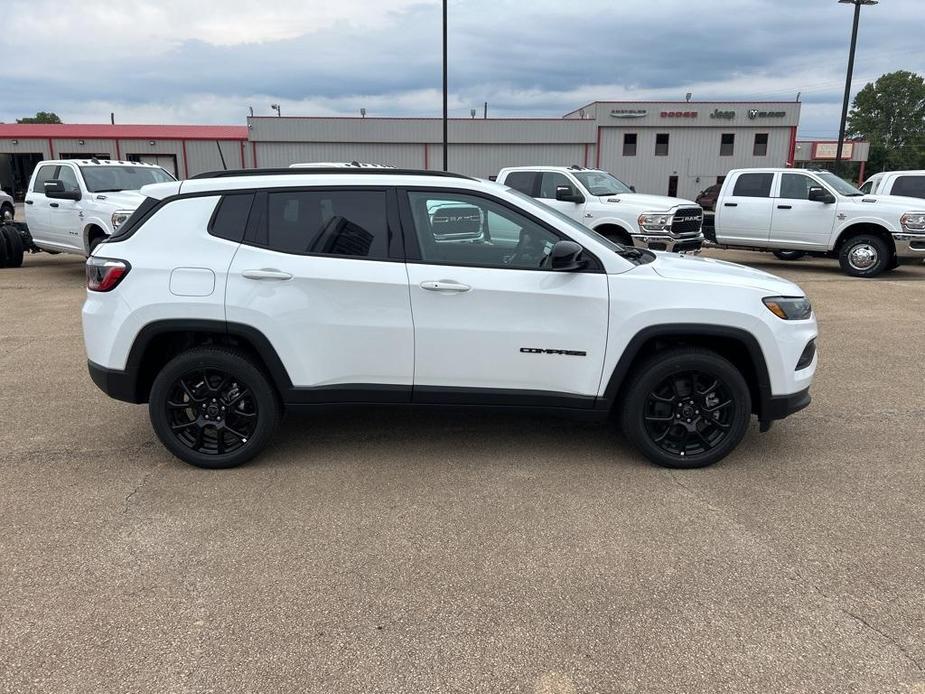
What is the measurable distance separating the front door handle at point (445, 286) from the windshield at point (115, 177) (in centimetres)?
897

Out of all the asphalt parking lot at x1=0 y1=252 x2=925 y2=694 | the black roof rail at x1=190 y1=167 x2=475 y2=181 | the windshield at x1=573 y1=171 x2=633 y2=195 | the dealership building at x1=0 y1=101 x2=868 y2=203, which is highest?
the dealership building at x1=0 y1=101 x2=868 y2=203

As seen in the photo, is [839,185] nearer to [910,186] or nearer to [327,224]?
[910,186]

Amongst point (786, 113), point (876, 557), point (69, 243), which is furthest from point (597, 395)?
point (786, 113)

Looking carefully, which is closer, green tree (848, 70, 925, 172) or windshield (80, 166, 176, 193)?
windshield (80, 166, 176, 193)

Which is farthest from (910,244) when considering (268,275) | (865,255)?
(268,275)

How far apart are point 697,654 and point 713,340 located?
209cm

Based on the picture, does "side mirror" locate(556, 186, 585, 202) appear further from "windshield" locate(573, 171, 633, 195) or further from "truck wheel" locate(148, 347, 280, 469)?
"truck wheel" locate(148, 347, 280, 469)

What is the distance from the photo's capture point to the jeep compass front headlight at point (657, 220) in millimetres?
11586

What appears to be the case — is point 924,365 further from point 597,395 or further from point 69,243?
point 69,243

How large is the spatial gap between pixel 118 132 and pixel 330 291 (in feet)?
141

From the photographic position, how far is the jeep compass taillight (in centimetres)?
410

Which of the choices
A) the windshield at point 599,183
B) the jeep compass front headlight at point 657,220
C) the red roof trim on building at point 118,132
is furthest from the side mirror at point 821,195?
the red roof trim on building at point 118,132

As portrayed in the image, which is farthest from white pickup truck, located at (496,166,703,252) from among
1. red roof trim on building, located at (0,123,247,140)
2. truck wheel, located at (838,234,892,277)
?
red roof trim on building, located at (0,123,247,140)

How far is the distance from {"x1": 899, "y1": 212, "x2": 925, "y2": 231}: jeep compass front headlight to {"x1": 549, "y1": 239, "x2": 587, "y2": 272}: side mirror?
10.5 meters
